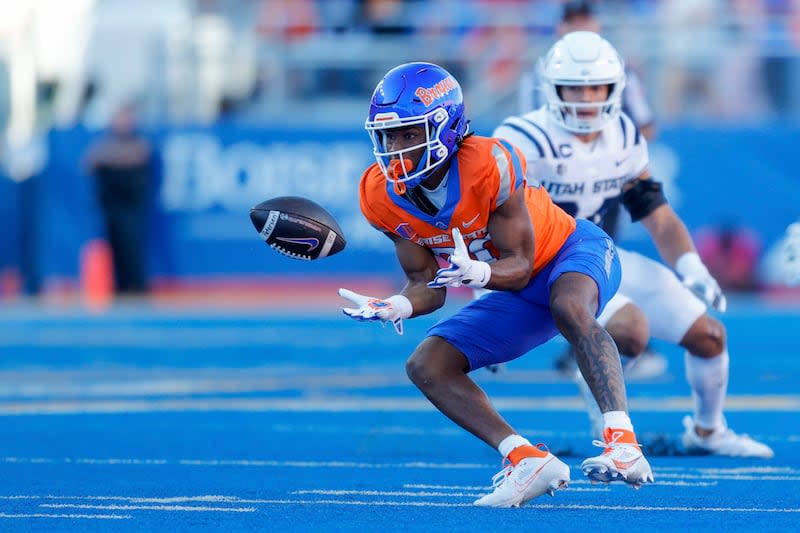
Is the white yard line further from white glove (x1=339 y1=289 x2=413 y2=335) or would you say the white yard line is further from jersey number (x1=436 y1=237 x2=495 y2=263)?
white glove (x1=339 y1=289 x2=413 y2=335)

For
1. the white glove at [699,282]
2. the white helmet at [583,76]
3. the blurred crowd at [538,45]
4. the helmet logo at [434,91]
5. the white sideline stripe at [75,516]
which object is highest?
the blurred crowd at [538,45]

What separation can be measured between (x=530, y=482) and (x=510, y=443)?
192mm

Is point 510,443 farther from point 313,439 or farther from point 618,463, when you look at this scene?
point 313,439

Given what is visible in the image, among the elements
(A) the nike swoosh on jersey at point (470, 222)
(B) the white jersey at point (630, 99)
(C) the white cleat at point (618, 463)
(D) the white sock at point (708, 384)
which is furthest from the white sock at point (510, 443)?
(B) the white jersey at point (630, 99)

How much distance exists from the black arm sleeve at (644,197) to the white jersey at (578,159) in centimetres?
7

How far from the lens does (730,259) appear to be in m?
14.5

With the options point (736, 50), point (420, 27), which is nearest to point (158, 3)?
point (420, 27)

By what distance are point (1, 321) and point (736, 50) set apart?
23.7 ft

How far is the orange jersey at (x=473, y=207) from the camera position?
→ 491 cm

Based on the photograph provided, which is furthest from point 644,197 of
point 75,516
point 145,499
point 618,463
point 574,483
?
point 75,516

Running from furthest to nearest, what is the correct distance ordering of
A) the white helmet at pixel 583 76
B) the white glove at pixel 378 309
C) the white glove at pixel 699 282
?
the white helmet at pixel 583 76, the white glove at pixel 699 282, the white glove at pixel 378 309

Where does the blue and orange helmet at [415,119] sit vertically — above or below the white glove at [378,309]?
above

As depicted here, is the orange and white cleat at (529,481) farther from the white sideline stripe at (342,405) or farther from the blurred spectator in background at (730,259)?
the blurred spectator in background at (730,259)

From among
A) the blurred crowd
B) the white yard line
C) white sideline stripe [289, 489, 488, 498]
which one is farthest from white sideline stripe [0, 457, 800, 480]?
Answer: the blurred crowd
